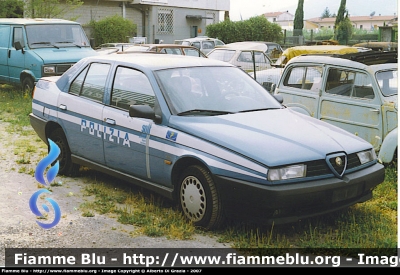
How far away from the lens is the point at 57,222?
574 centimetres

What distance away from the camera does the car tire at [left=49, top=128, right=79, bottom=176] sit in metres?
7.54

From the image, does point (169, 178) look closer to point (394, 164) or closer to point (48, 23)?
point (394, 164)

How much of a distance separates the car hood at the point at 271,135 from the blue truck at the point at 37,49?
8793 mm

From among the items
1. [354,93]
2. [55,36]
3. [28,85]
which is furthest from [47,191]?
[55,36]

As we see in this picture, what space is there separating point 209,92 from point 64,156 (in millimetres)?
2362

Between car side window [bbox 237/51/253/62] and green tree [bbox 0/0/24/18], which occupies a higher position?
green tree [bbox 0/0/24/18]

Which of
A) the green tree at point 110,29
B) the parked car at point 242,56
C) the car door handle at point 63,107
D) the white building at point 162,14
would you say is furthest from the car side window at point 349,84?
the white building at point 162,14

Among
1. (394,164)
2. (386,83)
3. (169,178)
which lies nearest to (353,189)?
(169,178)

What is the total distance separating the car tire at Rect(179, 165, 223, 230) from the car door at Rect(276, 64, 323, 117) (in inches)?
145

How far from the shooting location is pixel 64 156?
25.0 feet

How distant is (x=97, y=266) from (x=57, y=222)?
127cm

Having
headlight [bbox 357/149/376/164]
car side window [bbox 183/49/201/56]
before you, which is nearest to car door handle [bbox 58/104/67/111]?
headlight [bbox 357/149/376/164]

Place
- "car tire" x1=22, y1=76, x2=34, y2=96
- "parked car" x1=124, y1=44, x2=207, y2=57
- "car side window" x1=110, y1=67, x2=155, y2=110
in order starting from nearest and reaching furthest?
"car side window" x1=110, y1=67, x2=155, y2=110, "car tire" x1=22, y1=76, x2=34, y2=96, "parked car" x1=124, y1=44, x2=207, y2=57

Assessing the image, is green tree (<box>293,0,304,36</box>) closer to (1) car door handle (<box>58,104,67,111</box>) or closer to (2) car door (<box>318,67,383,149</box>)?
(2) car door (<box>318,67,383,149</box>)
